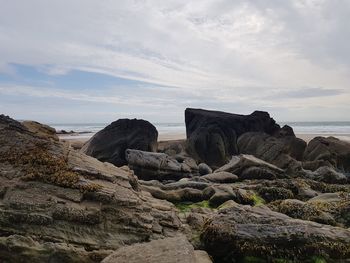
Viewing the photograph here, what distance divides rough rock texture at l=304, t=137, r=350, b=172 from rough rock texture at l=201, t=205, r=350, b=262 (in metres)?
18.7

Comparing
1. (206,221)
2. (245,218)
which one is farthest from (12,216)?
(245,218)

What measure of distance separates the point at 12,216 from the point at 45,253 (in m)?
1.05

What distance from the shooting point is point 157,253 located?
267 inches

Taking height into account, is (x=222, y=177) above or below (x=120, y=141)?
below

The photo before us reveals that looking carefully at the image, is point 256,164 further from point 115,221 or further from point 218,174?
point 115,221

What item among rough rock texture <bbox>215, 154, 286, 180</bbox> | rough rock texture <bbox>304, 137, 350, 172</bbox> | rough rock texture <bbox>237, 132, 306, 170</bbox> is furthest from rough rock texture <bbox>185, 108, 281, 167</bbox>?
rough rock texture <bbox>215, 154, 286, 180</bbox>

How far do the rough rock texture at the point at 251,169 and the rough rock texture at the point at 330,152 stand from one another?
7070 mm

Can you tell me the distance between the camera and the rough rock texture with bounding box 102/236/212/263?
655 cm

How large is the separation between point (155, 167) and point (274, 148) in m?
9.85

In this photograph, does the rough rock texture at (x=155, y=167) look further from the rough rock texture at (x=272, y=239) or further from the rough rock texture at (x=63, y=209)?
the rough rock texture at (x=272, y=239)

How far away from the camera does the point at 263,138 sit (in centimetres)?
3033

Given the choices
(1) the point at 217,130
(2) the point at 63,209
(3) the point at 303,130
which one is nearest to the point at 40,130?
(2) the point at 63,209

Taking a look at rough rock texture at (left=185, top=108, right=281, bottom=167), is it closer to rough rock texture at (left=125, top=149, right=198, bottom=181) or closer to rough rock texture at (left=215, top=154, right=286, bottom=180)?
rough rock texture at (left=215, top=154, right=286, bottom=180)

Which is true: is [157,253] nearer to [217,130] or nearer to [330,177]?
[330,177]
